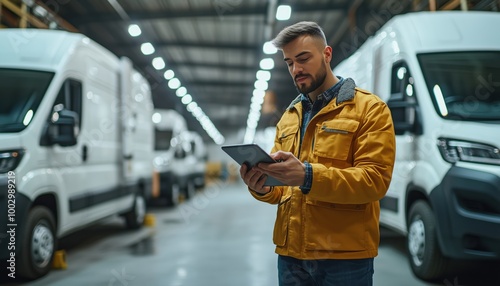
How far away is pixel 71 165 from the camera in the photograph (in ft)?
15.2

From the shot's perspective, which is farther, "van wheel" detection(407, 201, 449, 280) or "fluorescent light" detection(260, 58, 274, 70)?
"fluorescent light" detection(260, 58, 274, 70)

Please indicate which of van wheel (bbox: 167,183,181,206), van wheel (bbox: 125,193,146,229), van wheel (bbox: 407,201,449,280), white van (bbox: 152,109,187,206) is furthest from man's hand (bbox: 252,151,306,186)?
van wheel (bbox: 167,183,181,206)

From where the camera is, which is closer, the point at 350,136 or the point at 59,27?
the point at 350,136

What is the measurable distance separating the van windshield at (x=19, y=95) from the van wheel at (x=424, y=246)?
370 centimetres

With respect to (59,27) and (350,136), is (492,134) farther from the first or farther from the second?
(59,27)

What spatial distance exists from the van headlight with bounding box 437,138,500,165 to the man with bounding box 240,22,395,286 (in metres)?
2.02

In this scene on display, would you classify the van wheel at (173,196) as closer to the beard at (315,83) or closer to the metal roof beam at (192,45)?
the metal roof beam at (192,45)

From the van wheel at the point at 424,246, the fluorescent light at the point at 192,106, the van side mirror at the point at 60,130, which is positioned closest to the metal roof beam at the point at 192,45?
the van side mirror at the point at 60,130

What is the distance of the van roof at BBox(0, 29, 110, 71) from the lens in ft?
13.8

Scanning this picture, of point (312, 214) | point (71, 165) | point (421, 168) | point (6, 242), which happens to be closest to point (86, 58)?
point (71, 165)

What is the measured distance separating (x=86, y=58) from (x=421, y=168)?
3.90 meters

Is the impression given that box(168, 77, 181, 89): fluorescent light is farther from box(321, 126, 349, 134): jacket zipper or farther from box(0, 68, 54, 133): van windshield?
box(321, 126, 349, 134): jacket zipper

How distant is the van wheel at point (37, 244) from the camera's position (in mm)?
3726

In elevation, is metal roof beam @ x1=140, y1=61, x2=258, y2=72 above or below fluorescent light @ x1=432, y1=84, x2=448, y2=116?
above
